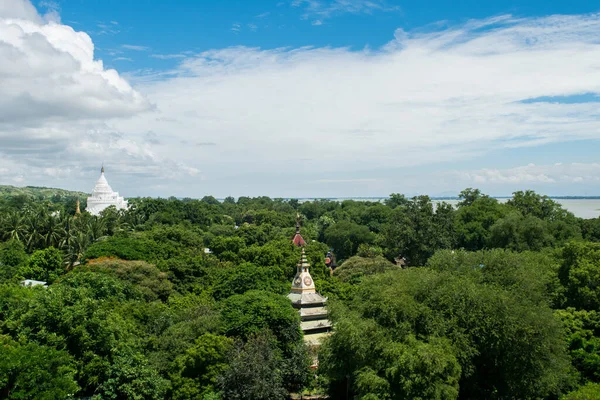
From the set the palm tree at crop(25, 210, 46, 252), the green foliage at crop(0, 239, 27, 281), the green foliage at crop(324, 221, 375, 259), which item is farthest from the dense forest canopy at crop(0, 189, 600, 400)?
the green foliage at crop(324, 221, 375, 259)

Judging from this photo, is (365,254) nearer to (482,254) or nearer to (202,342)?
(482,254)

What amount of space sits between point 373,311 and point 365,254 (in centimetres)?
3682

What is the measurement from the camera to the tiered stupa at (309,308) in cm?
2527

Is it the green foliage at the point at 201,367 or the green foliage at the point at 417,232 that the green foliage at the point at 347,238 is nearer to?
the green foliage at the point at 417,232

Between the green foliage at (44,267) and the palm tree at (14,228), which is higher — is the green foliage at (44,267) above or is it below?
below

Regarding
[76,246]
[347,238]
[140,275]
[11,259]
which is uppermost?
[76,246]

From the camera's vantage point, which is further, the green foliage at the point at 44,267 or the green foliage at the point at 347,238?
the green foliage at the point at 347,238

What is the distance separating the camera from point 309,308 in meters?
26.0

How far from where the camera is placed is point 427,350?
57.2 ft

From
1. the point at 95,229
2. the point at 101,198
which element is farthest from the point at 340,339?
the point at 101,198

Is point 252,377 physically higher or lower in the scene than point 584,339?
lower

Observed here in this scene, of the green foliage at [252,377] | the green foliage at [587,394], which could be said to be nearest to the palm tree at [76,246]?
the green foliage at [252,377]

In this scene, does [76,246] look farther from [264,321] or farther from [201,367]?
[201,367]

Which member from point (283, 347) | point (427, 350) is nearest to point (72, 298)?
point (283, 347)
